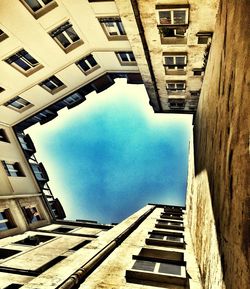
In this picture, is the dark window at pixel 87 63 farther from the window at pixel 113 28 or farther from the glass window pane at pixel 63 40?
the window at pixel 113 28

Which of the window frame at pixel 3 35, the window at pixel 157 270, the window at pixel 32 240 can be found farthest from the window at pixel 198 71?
the window at pixel 32 240

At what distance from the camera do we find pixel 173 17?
12.8 meters

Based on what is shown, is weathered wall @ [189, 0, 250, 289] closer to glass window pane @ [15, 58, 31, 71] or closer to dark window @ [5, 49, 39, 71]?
dark window @ [5, 49, 39, 71]

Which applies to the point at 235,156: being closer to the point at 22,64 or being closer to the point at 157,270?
the point at 157,270

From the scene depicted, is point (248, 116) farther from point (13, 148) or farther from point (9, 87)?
point (13, 148)

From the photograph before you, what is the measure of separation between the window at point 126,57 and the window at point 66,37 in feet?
9.02

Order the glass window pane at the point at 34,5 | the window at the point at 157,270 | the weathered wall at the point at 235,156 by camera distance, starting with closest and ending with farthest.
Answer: the weathered wall at the point at 235,156, the window at the point at 157,270, the glass window pane at the point at 34,5

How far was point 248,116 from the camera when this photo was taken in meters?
3.19

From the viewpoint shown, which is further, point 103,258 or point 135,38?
point 135,38

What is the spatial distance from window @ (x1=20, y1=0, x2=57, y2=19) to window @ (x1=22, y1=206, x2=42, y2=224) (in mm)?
12793

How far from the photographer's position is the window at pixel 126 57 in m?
18.2

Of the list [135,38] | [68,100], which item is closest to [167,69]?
[135,38]

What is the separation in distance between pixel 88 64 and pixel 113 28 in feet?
15.0

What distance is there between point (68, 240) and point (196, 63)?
1250cm
